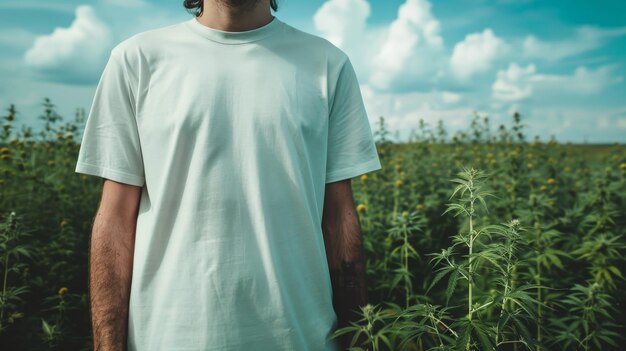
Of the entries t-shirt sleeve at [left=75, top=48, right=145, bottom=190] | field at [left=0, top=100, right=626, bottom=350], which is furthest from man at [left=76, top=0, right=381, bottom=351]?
field at [left=0, top=100, right=626, bottom=350]

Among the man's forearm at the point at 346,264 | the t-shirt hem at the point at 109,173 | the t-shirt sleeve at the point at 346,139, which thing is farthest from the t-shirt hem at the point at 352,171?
the t-shirt hem at the point at 109,173

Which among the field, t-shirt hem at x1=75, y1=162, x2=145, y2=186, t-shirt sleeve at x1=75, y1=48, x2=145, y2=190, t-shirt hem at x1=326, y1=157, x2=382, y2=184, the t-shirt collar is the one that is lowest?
the field

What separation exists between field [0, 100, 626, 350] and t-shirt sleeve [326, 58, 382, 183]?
41cm

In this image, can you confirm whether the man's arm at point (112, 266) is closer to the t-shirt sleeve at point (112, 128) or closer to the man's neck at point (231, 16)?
the t-shirt sleeve at point (112, 128)

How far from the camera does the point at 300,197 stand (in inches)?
64.5

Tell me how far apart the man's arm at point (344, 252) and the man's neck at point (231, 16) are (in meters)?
0.66

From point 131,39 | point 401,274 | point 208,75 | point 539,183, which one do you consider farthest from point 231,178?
point 539,183

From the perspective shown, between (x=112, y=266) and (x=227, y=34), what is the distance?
893mm

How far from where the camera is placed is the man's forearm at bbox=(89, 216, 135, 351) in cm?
162

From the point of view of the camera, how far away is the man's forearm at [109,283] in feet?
5.31

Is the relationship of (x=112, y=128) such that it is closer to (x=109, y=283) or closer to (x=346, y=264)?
(x=109, y=283)

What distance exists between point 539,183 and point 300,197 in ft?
15.5

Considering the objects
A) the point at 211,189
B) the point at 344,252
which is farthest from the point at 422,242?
the point at 211,189

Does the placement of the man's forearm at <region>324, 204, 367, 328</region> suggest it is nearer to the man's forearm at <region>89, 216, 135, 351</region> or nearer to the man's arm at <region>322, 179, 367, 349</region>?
the man's arm at <region>322, 179, 367, 349</region>
